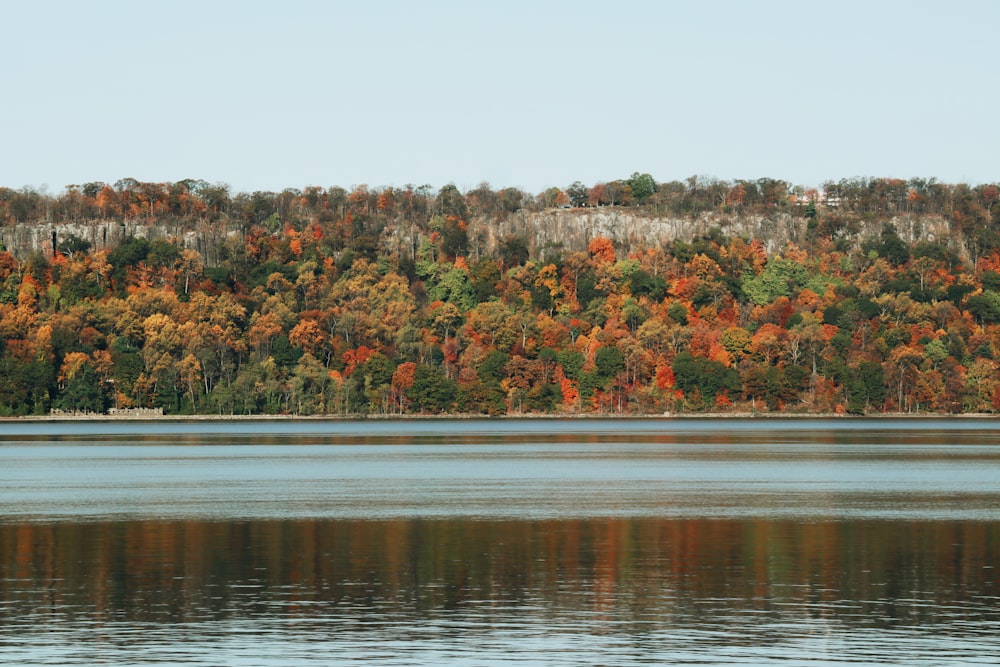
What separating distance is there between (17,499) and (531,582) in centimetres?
4046

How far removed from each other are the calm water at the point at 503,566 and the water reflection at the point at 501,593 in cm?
11

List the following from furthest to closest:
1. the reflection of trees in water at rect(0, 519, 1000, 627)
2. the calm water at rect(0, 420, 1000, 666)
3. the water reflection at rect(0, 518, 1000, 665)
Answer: the reflection of trees in water at rect(0, 519, 1000, 627)
the calm water at rect(0, 420, 1000, 666)
the water reflection at rect(0, 518, 1000, 665)

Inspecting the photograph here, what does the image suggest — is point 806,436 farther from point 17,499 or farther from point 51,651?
point 51,651

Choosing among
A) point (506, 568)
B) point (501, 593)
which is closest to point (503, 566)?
point (506, 568)

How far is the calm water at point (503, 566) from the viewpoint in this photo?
102 ft

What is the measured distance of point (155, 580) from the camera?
134 ft

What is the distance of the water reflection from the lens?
101 feet

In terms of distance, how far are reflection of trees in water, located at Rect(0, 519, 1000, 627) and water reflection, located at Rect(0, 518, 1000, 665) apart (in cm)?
11

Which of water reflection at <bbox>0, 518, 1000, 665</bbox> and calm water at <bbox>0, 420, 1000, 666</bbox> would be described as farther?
calm water at <bbox>0, 420, 1000, 666</bbox>

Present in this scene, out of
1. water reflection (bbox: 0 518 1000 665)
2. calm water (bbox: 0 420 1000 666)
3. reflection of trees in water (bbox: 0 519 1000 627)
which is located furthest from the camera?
reflection of trees in water (bbox: 0 519 1000 627)

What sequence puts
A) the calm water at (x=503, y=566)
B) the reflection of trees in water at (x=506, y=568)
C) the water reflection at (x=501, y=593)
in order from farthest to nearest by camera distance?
A: 1. the reflection of trees in water at (x=506, y=568)
2. the calm water at (x=503, y=566)
3. the water reflection at (x=501, y=593)

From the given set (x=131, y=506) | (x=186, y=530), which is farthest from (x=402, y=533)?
(x=131, y=506)

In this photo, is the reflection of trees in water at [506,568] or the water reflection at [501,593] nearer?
the water reflection at [501,593]

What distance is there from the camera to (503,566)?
144 feet
